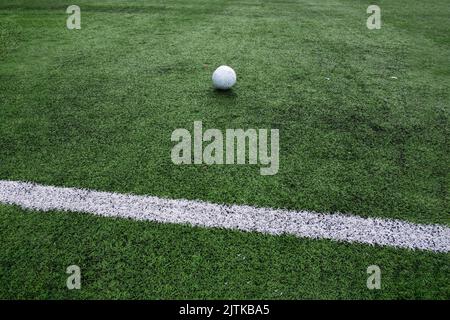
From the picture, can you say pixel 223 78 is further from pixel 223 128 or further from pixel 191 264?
pixel 191 264

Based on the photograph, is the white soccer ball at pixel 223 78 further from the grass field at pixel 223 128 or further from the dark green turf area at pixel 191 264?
the dark green turf area at pixel 191 264

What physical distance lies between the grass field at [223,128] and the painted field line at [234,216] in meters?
0.07

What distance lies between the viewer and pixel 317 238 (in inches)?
84.1

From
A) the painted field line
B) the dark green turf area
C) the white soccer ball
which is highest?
the white soccer ball

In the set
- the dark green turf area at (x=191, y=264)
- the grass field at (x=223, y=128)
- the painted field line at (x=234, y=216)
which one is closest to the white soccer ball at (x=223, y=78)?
the grass field at (x=223, y=128)

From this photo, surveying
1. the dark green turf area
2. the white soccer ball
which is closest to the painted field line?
the dark green turf area

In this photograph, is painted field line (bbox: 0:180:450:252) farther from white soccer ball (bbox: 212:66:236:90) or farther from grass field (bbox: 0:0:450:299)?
white soccer ball (bbox: 212:66:236:90)

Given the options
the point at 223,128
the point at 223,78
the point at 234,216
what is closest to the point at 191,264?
the point at 234,216

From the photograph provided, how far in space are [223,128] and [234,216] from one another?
3.52 ft

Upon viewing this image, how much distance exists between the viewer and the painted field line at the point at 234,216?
2150 millimetres

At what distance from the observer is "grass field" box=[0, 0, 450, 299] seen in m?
1.96

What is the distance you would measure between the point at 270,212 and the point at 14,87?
3.02m

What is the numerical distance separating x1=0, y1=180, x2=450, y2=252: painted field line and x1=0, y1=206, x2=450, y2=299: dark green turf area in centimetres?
7

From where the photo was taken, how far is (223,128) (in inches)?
125
